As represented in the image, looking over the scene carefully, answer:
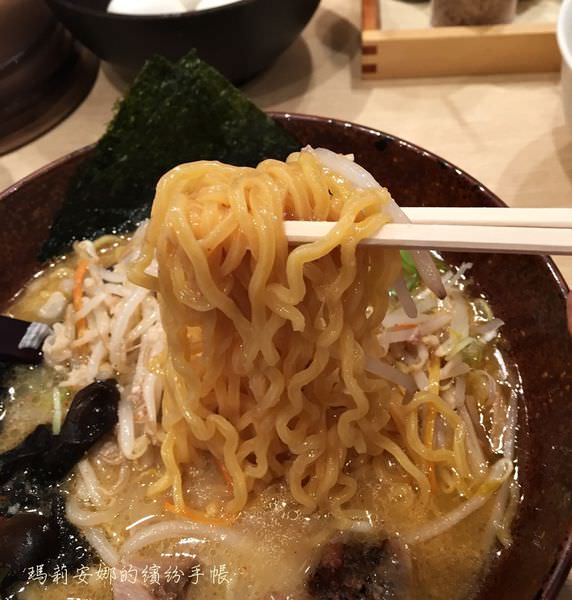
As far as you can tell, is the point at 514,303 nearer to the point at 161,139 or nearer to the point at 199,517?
the point at 199,517

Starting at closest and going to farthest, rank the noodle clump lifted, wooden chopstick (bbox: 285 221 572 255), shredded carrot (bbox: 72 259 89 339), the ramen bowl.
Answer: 1. wooden chopstick (bbox: 285 221 572 255)
2. the noodle clump lifted
3. the ramen bowl
4. shredded carrot (bbox: 72 259 89 339)

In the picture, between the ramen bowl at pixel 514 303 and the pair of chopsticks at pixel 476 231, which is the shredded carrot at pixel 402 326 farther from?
the pair of chopsticks at pixel 476 231

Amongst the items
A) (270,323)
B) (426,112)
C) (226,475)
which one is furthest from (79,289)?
(426,112)

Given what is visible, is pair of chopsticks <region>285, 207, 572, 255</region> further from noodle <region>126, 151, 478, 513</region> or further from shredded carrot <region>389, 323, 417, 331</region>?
shredded carrot <region>389, 323, 417, 331</region>

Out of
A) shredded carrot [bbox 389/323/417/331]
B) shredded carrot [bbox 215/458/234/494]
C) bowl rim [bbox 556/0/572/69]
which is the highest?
bowl rim [bbox 556/0/572/69]

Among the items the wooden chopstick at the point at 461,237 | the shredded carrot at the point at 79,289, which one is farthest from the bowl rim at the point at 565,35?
the shredded carrot at the point at 79,289

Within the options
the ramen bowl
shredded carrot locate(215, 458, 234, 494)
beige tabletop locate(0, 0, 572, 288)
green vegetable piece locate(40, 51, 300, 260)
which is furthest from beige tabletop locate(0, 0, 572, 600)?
shredded carrot locate(215, 458, 234, 494)
